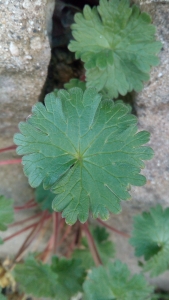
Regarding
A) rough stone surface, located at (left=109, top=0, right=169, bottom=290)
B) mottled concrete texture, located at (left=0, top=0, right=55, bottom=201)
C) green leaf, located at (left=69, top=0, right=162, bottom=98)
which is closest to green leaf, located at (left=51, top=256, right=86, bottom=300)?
rough stone surface, located at (left=109, top=0, right=169, bottom=290)

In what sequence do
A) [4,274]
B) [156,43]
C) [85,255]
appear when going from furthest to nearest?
[4,274] → [85,255] → [156,43]

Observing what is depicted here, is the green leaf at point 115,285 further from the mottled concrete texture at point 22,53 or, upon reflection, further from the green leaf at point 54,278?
the mottled concrete texture at point 22,53

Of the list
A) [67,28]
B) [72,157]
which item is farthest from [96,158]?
[67,28]

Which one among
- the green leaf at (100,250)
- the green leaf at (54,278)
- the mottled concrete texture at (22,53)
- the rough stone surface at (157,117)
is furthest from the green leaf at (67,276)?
the mottled concrete texture at (22,53)

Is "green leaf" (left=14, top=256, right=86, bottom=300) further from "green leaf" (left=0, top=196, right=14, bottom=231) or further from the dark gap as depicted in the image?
the dark gap

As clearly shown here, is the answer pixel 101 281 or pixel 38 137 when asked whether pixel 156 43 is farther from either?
pixel 101 281

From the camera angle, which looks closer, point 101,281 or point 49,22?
point 49,22
